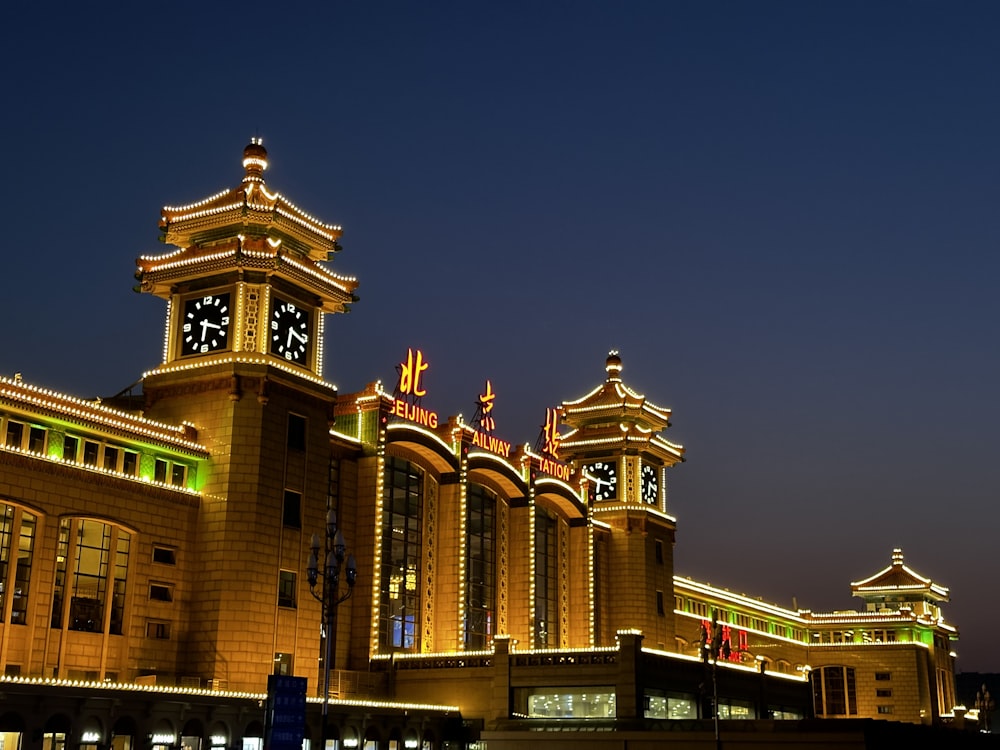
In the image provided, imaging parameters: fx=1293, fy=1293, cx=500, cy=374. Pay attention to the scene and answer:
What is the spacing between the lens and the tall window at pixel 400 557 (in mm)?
65562

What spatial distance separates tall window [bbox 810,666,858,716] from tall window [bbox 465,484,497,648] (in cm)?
4950

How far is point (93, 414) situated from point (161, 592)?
25.8 ft

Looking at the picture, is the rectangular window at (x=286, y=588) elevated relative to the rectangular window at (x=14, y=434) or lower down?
lower down

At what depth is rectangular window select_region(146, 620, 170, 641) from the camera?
5184cm

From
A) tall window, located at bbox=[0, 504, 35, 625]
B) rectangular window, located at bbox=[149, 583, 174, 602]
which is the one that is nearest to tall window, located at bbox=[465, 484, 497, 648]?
Answer: rectangular window, located at bbox=[149, 583, 174, 602]

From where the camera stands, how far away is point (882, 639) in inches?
4584

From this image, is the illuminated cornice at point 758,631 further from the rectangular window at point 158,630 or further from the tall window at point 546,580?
the rectangular window at point 158,630

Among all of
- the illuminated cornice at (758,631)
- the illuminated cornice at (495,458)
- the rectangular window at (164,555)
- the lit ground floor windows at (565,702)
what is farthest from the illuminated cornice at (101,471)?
the illuminated cornice at (758,631)

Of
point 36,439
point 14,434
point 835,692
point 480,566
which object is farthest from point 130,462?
point 835,692

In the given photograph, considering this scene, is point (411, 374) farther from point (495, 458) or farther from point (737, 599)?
point (737, 599)

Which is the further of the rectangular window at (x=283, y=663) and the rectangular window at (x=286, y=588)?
the rectangular window at (x=286, y=588)

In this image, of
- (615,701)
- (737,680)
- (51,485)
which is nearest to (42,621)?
(51,485)

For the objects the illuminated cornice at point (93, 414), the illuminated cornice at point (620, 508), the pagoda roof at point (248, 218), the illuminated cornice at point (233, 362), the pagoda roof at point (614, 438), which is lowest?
the illuminated cornice at point (93, 414)

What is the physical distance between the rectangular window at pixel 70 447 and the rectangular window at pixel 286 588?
10.1 metres
